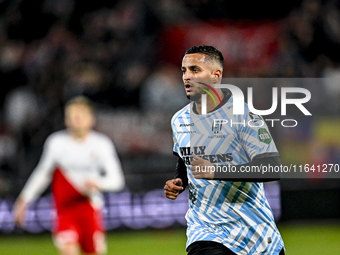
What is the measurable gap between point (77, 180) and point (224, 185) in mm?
3599

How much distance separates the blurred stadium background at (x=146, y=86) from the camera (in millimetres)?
9297

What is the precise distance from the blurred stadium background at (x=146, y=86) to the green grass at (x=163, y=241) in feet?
0.06

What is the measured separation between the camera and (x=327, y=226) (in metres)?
9.79

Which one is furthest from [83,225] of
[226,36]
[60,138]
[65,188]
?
[226,36]

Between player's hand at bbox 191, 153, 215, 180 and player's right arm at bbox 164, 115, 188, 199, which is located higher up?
player's hand at bbox 191, 153, 215, 180

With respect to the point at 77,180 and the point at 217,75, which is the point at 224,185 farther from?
the point at 77,180

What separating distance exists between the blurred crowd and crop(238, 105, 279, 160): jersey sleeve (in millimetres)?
6462

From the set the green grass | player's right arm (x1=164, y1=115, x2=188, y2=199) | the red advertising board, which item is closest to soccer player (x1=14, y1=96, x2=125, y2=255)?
the green grass

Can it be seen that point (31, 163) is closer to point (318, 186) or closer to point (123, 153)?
point (123, 153)

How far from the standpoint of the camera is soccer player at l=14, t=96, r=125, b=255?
258 inches

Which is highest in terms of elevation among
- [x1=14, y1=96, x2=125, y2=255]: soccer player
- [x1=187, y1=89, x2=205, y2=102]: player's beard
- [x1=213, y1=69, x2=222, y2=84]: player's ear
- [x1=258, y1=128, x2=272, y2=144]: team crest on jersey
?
[x1=213, y1=69, x2=222, y2=84]: player's ear

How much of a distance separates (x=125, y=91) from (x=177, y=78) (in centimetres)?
124

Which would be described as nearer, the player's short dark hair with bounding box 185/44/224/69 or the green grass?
the player's short dark hair with bounding box 185/44/224/69

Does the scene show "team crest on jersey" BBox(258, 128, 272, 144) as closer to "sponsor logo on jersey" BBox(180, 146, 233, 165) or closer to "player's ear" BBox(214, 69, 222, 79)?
"sponsor logo on jersey" BBox(180, 146, 233, 165)
